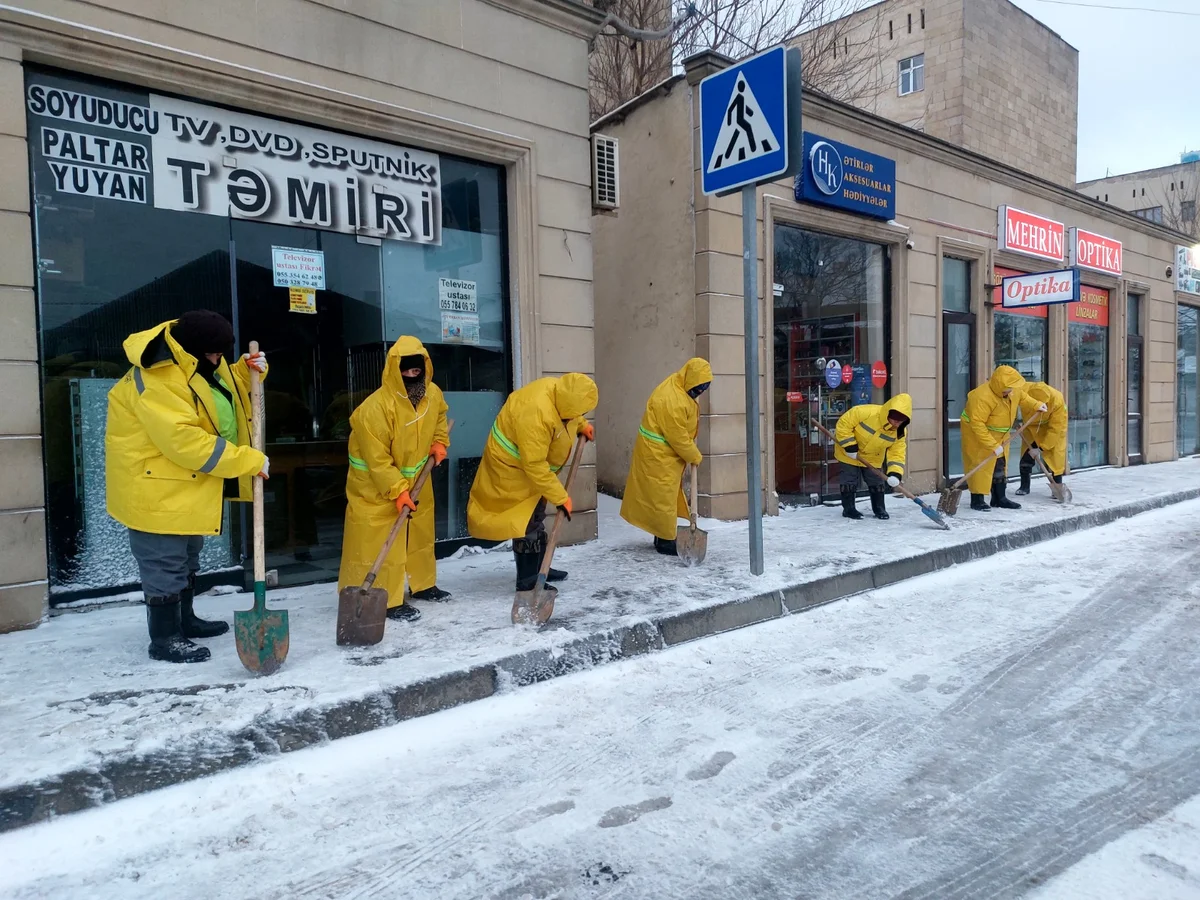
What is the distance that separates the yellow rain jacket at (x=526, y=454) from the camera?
4719 millimetres

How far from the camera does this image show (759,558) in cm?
558

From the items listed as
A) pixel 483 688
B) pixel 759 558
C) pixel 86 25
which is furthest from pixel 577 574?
pixel 86 25

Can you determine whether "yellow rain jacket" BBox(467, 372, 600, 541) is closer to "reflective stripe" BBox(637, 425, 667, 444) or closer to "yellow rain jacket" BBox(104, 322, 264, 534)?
"reflective stripe" BBox(637, 425, 667, 444)

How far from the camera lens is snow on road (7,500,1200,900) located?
2.37 m

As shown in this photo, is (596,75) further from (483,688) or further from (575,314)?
(483,688)

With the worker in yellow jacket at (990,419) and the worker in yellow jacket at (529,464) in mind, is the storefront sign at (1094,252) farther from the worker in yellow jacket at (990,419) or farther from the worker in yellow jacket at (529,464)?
the worker in yellow jacket at (529,464)

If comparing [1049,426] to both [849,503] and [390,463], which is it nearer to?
[849,503]

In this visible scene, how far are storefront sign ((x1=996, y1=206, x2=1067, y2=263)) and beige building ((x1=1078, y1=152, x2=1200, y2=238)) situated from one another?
1792 centimetres

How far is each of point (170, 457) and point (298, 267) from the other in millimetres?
2345

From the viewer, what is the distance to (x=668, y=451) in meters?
6.12

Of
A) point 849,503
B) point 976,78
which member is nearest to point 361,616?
point 849,503

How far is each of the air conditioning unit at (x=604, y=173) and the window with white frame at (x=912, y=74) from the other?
1503cm

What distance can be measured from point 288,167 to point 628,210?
4054 mm

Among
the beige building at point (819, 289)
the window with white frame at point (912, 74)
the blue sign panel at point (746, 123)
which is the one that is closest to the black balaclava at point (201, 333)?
the blue sign panel at point (746, 123)
